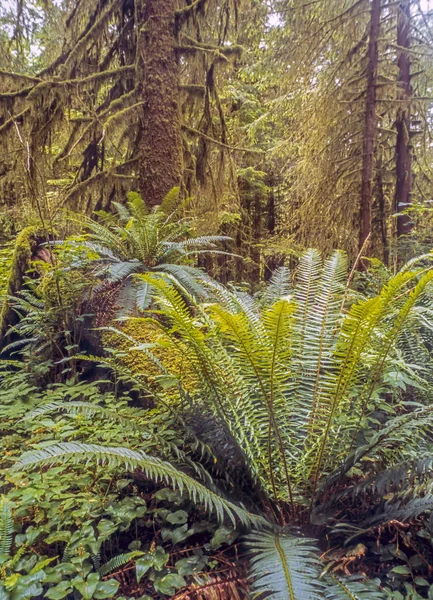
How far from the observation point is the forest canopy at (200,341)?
1.05 m

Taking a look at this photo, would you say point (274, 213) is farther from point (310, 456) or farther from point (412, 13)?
point (310, 456)

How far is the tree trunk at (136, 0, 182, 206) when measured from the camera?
3361 millimetres

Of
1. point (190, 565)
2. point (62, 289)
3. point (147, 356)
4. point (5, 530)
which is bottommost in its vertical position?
point (190, 565)

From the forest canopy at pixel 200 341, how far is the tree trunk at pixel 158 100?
0.8 inches

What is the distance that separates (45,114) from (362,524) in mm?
4028

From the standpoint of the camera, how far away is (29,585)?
915 mm

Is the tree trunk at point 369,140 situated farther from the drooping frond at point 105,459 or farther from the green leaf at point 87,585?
the green leaf at point 87,585

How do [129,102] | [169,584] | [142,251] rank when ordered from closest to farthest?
1. [169,584]
2. [142,251]
3. [129,102]

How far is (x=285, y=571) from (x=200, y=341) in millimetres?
636

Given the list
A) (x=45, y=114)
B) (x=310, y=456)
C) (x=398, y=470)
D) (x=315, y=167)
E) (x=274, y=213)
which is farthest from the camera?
(x=274, y=213)

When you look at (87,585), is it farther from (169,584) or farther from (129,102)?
(129,102)

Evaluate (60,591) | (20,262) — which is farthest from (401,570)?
(20,262)

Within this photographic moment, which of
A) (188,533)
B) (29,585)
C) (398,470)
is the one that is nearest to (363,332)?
(398,470)

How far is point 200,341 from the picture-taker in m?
1.17
